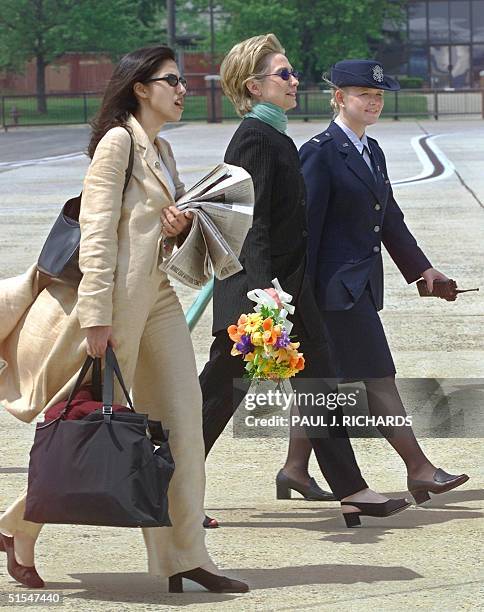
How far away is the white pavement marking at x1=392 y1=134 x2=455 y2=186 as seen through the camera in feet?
75.5

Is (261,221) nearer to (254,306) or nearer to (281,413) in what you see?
(254,306)

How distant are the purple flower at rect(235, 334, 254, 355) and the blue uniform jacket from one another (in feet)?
2.87

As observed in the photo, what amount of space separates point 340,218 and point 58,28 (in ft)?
199

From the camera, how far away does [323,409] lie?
19.7 feet

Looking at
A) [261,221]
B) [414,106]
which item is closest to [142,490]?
[261,221]

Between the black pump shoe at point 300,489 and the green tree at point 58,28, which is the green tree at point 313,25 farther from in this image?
the black pump shoe at point 300,489

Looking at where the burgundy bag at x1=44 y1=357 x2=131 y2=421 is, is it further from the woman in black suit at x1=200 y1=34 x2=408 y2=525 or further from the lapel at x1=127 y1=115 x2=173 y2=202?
the woman in black suit at x1=200 y1=34 x2=408 y2=525

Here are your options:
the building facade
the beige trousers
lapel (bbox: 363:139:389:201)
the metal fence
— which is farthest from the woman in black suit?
the building facade

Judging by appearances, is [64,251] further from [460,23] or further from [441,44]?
[460,23]

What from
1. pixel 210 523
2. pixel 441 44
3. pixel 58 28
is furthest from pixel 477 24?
pixel 210 523

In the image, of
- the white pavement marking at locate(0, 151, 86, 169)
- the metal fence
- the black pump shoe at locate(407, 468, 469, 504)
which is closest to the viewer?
the black pump shoe at locate(407, 468, 469, 504)

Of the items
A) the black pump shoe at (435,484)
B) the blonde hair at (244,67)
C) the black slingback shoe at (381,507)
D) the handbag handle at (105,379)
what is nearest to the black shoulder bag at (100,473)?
the handbag handle at (105,379)

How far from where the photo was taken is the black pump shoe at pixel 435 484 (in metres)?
6.20

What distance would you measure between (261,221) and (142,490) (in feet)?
4.96
